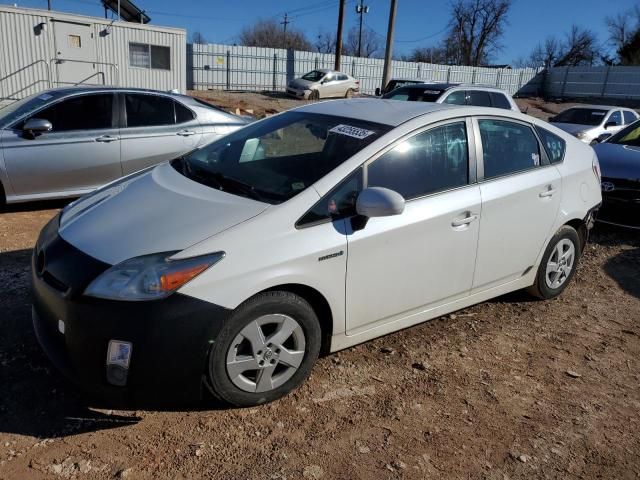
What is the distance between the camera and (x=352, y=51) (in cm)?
7494

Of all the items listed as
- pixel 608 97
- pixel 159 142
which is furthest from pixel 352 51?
pixel 159 142

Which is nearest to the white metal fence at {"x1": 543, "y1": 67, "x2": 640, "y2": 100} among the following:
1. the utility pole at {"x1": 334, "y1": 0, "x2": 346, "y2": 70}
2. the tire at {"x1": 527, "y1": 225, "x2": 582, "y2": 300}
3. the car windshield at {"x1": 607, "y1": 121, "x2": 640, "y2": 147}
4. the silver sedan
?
the utility pole at {"x1": 334, "y1": 0, "x2": 346, "y2": 70}

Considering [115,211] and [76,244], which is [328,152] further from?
[76,244]

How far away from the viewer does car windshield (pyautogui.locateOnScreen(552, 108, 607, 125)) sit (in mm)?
14000

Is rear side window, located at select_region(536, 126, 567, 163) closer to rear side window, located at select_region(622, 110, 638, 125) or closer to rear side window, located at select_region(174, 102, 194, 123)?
rear side window, located at select_region(174, 102, 194, 123)

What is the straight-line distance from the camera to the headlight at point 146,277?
2498mm

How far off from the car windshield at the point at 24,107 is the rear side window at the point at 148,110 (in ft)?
2.62

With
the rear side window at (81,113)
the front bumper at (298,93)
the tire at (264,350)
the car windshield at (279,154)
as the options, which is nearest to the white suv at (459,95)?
the rear side window at (81,113)

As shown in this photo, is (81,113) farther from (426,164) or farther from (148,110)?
(426,164)

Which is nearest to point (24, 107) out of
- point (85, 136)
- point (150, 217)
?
point (85, 136)

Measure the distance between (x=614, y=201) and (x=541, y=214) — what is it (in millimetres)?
2978

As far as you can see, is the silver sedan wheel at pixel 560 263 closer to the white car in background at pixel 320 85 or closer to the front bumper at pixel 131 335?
the front bumper at pixel 131 335

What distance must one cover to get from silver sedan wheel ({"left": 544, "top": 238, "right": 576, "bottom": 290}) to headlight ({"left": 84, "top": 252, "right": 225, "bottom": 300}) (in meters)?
3.04

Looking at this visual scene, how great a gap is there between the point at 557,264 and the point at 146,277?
133 inches
